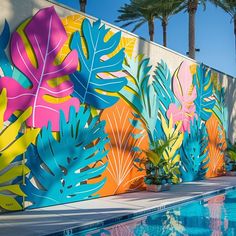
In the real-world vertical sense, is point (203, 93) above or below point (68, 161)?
above

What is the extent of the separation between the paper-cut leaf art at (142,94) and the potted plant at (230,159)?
5064 mm

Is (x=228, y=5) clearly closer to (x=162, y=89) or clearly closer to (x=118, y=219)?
(x=162, y=89)

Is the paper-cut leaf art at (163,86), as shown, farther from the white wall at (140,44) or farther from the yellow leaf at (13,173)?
the yellow leaf at (13,173)

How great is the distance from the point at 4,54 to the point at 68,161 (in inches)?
100

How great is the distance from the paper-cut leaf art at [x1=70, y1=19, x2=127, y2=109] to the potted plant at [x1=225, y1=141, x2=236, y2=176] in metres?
7.09

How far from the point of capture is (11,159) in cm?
684

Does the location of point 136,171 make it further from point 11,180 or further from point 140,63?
point 11,180

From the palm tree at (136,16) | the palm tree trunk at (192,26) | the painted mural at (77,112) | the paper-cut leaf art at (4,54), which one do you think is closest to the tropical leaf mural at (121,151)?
the painted mural at (77,112)

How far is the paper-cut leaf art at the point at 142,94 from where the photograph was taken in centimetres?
978

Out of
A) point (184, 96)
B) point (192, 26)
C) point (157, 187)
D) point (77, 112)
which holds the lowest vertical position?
point (157, 187)

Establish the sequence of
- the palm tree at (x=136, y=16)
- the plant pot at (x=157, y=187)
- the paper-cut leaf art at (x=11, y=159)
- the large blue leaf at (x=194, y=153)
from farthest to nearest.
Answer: the palm tree at (x=136, y=16) < the large blue leaf at (x=194, y=153) < the plant pot at (x=157, y=187) < the paper-cut leaf art at (x=11, y=159)

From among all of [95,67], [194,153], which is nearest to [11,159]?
[95,67]

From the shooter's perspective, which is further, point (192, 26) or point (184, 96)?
point (192, 26)

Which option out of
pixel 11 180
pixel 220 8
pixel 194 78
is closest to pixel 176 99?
pixel 194 78
